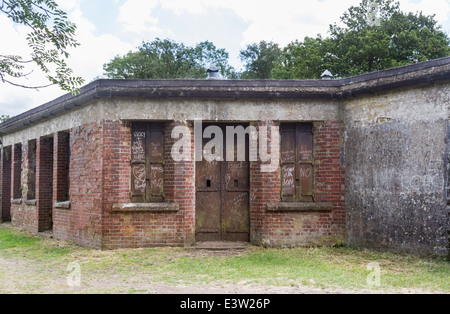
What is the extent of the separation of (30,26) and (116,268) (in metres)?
4.20

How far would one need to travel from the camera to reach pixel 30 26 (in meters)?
6.32

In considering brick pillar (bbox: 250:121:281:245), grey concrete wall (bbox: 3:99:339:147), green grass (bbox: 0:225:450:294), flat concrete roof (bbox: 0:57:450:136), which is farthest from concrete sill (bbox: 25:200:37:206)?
brick pillar (bbox: 250:121:281:245)

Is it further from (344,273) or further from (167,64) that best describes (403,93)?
(167,64)

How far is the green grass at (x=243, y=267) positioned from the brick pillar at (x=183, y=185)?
1.82 feet

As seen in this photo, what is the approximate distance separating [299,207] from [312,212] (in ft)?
1.08

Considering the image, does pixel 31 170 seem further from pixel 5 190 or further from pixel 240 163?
pixel 240 163

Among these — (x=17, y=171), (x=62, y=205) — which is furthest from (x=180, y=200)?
(x=17, y=171)

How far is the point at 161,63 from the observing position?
36.3 m

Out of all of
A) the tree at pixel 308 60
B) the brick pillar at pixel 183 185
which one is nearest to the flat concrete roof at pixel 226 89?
the brick pillar at pixel 183 185

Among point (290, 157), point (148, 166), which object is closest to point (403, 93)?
point (290, 157)

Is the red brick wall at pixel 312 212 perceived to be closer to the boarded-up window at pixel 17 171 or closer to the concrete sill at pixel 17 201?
the concrete sill at pixel 17 201

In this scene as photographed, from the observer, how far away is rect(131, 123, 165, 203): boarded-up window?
29.8 feet

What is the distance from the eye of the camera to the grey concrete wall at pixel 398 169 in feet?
24.7

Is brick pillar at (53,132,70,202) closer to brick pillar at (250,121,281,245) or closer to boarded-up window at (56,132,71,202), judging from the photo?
boarded-up window at (56,132,71,202)
